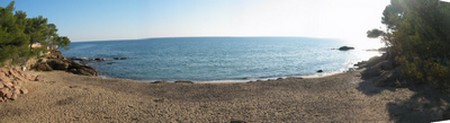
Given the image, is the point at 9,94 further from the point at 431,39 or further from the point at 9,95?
the point at 431,39

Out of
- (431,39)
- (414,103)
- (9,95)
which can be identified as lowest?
(414,103)

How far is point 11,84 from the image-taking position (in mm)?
14008

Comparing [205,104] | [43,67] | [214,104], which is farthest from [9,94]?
[43,67]

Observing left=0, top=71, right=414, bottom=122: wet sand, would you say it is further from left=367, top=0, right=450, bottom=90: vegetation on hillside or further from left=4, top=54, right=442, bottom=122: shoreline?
left=367, top=0, right=450, bottom=90: vegetation on hillside

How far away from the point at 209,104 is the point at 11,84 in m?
8.63

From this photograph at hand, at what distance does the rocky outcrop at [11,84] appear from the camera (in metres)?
12.8

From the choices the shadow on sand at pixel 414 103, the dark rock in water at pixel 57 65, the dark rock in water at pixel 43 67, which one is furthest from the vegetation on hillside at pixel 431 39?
the dark rock in water at pixel 57 65

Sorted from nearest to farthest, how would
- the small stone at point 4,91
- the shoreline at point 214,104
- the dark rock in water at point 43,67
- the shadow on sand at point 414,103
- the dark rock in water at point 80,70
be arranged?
the shadow on sand at point 414,103, the shoreline at point 214,104, the small stone at point 4,91, the dark rock in water at point 43,67, the dark rock in water at point 80,70

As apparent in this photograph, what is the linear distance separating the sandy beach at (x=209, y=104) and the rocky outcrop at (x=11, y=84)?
310mm

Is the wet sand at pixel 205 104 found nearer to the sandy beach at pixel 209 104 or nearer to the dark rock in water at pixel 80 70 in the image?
the sandy beach at pixel 209 104

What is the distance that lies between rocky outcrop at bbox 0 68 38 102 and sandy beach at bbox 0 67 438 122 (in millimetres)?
310

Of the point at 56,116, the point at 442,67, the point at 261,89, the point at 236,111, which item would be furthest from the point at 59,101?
the point at 442,67

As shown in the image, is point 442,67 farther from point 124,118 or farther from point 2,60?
point 2,60

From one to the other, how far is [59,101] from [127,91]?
4006 mm
